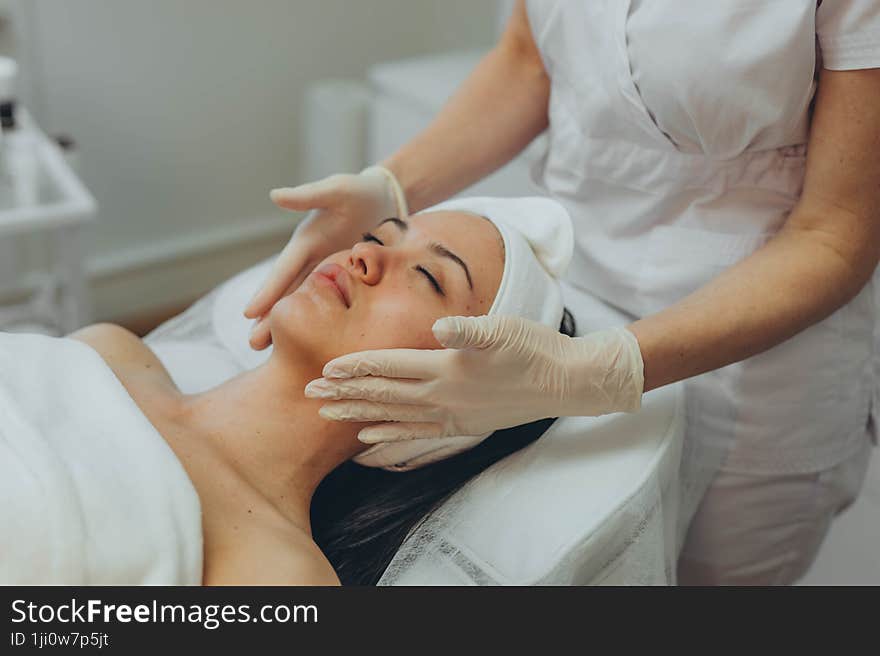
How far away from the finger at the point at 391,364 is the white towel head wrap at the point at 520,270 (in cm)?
11

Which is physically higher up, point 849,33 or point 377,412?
point 849,33

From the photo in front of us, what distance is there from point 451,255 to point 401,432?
0.80 ft

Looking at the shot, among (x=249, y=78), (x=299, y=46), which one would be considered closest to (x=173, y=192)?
(x=249, y=78)

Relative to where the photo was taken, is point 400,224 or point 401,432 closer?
point 401,432

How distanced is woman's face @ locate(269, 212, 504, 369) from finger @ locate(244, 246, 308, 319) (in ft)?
0.34

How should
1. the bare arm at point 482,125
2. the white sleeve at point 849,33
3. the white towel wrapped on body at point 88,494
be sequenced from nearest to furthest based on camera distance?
1. the white towel wrapped on body at point 88,494
2. the white sleeve at point 849,33
3. the bare arm at point 482,125

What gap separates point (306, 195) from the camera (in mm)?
1288

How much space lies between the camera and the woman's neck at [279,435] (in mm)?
1149

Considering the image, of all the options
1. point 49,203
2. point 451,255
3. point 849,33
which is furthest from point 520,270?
point 49,203

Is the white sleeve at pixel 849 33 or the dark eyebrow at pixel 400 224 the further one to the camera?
the dark eyebrow at pixel 400 224

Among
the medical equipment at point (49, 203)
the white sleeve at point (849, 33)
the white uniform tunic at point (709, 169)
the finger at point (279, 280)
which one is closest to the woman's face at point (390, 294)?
the finger at point (279, 280)

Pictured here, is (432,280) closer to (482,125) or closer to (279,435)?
(279,435)

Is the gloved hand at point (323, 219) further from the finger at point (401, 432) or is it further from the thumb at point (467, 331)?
the thumb at point (467, 331)

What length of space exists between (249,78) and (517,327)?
192 cm
